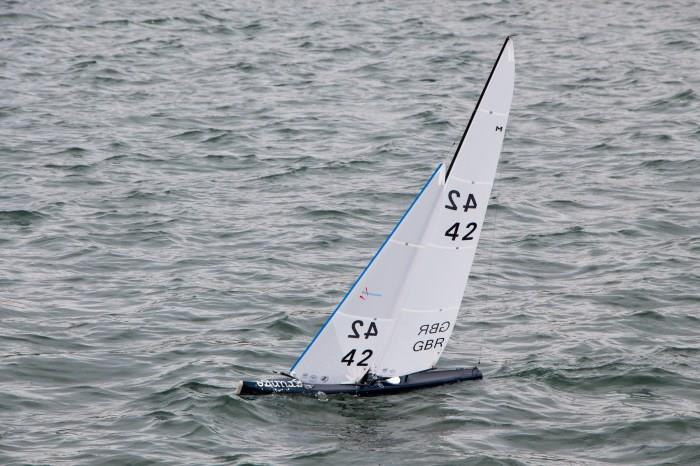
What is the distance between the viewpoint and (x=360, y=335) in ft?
71.3

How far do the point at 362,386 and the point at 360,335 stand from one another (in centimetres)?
112

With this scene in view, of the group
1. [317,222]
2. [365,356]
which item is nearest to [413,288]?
[365,356]

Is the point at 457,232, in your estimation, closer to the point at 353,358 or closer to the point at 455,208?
the point at 455,208

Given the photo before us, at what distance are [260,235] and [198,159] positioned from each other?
776 cm

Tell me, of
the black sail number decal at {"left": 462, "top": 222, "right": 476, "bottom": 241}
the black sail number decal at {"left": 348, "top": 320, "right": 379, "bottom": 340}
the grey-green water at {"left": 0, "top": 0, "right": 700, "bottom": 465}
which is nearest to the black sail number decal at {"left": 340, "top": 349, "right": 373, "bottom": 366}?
the black sail number decal at {"left": 348, "top": 320, "right": 379, "bottom": 340}

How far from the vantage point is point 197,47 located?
53.3m

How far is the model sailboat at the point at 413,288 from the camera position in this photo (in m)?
21.0

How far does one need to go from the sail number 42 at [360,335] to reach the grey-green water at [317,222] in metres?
0.74

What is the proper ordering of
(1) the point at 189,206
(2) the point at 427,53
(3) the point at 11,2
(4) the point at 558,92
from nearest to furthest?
(1) the point at 189,206 → (4) the point at 558,92 → (2) the point at 427,53 → (3) the point at 11,2

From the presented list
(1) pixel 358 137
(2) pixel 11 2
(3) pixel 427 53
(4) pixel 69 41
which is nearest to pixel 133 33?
(4) pixel 69 41

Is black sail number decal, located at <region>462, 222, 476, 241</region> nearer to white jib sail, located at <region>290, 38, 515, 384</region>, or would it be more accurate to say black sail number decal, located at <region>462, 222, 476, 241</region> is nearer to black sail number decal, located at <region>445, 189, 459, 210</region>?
white jib sail, located at <region>290, 38, 515, 384</region>

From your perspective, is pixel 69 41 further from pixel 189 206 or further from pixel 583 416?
pixel 583 416

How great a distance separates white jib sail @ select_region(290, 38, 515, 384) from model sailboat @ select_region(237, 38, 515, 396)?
17mm

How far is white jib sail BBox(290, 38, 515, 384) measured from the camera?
68.8 feet
